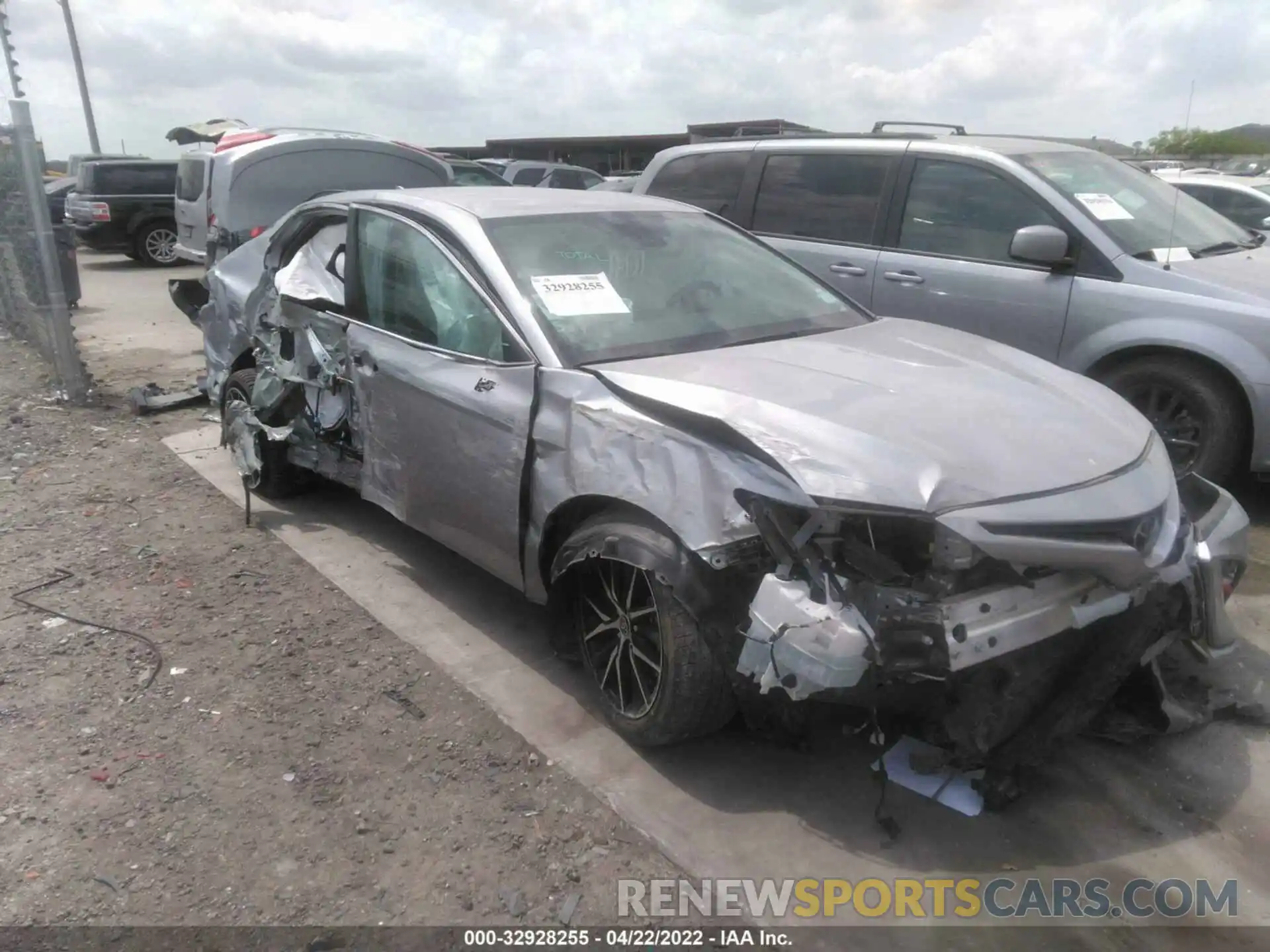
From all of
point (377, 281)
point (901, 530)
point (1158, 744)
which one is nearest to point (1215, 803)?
point (1158, 744)

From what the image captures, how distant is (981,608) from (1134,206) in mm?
3891

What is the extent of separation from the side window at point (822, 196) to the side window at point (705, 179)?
225 mm

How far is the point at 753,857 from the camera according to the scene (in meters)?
2.73

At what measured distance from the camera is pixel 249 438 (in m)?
5.18

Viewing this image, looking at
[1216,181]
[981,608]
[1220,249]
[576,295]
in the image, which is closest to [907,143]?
[1220,249]

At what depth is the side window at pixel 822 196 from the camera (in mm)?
5879

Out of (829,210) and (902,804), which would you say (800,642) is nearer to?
(902,804)

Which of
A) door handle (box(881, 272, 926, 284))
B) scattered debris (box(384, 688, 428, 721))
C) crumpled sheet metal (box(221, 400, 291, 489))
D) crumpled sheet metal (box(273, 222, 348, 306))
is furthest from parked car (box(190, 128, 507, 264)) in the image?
scattered debris (box(384, 688, 428, 721))

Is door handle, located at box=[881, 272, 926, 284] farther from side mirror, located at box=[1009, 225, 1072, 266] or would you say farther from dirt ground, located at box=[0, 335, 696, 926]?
dirt ground, located at box=[0, 335, 696, 926]

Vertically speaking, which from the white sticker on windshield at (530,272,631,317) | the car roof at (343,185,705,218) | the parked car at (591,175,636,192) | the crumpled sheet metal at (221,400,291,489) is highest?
the car roof at (343,185,705,218)

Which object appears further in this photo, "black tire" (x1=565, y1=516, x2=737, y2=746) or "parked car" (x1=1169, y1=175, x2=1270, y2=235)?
"parked car" (x1=1169, y1=175, x2=1270, y2=235)

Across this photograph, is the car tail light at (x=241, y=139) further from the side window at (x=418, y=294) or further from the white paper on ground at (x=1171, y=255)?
the white paper on ground at (x=1171, y=255)

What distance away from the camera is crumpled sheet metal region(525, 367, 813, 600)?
270 cm

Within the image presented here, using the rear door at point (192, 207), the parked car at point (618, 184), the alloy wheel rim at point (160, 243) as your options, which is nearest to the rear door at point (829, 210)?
the parked car at point (618, 184)
